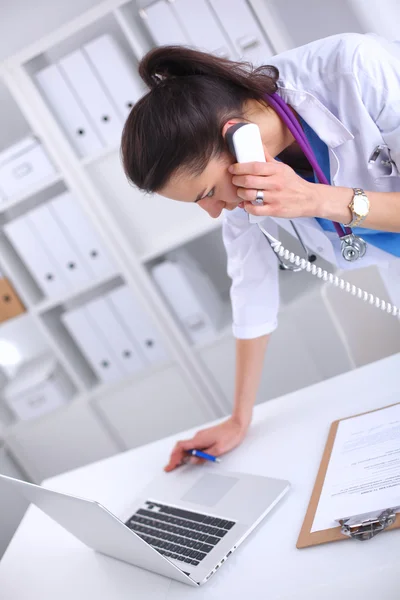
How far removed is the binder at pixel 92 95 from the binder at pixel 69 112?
0.08 feet

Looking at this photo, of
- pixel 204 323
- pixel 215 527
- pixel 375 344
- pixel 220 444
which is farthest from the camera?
pixel 204 323

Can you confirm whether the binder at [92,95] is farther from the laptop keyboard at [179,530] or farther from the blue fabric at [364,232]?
the laptop keyboard at [179,530]

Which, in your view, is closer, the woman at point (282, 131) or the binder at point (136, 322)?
the woman at point (282, 131)

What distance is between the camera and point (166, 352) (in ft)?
8.80

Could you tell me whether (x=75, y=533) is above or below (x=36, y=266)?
below

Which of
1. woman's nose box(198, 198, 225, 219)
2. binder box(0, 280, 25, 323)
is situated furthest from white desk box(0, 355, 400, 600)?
binder box(0, 280, 25, 323)

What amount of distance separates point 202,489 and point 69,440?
180 centimetres

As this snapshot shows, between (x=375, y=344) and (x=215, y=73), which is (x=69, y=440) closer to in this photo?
(x=375, y=344)

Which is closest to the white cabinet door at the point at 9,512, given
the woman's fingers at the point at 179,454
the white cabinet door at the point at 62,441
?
the white cabinet door at the point at 62,441

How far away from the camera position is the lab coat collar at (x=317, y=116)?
1161 mm

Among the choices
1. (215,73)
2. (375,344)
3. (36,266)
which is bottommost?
(375,344)

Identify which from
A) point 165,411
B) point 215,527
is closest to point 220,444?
point 215,527

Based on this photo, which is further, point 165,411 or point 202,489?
point 165,411

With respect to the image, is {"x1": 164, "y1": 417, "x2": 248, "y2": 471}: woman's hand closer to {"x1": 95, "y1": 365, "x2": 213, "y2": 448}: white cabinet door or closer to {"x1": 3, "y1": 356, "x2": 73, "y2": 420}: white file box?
{"x1": 95, "y1": 365, "x2": 213, "y2": 448}: white cabinet door
